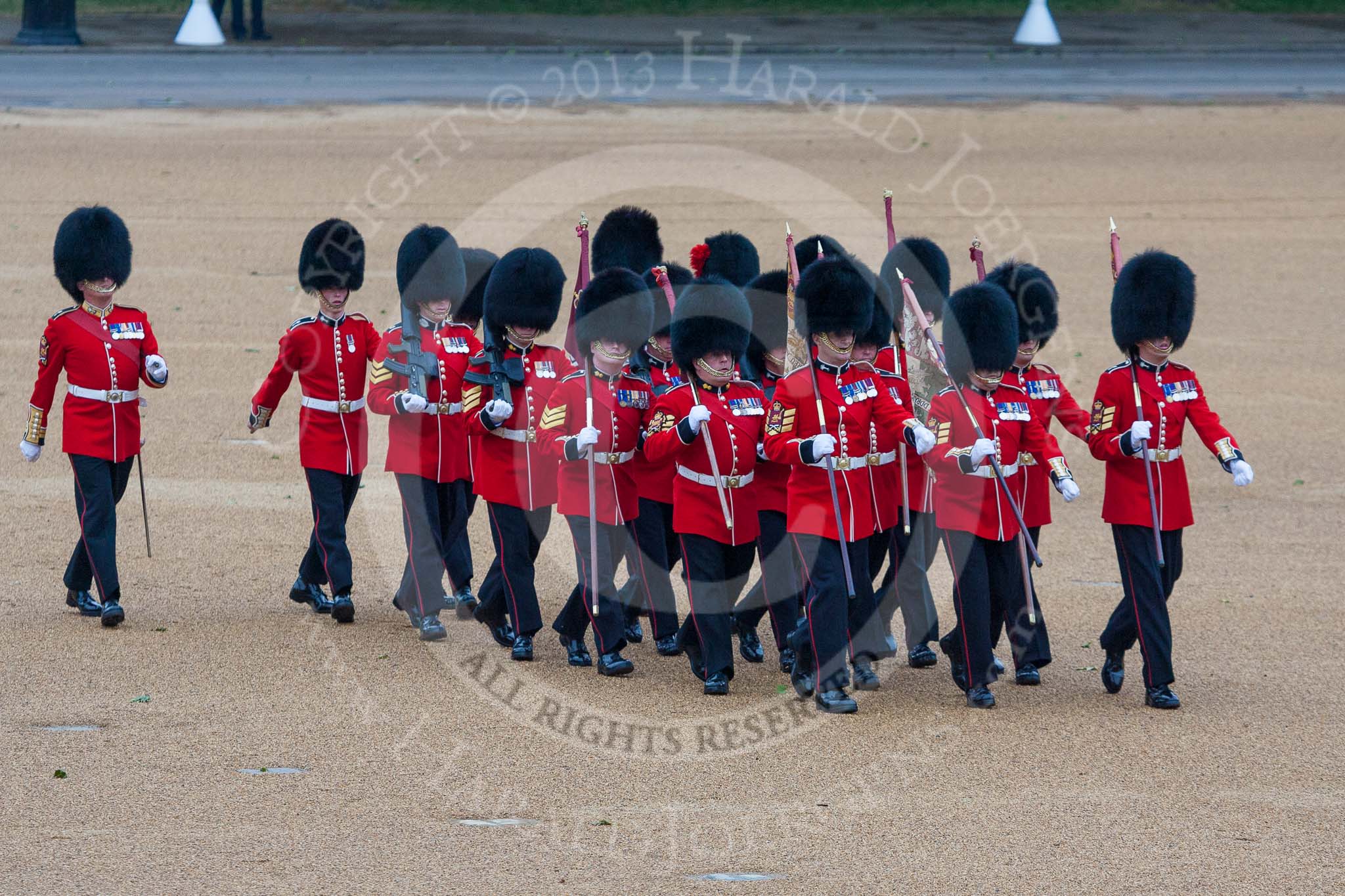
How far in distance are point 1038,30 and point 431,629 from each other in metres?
16.7

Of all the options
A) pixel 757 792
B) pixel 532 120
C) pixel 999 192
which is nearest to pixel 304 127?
pixel 532 120

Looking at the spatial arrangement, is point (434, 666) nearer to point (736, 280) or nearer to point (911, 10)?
point (736, 280)

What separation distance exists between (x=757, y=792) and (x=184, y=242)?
8.43 m

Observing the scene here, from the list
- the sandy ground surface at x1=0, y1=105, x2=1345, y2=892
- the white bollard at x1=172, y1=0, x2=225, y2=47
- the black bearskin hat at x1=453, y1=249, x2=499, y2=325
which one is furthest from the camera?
the white bollard at x1=172, y1=0, x2=225, y2=47

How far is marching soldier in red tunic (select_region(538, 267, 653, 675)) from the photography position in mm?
5559

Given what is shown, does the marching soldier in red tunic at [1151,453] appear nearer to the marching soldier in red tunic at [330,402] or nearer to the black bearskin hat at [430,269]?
the black bearskin hat at [430,269]

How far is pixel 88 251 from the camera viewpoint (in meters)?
5.96

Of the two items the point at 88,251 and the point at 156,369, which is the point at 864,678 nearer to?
the point at 156,369

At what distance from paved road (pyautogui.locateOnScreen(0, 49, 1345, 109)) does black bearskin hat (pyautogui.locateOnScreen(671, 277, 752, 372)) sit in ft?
35.1

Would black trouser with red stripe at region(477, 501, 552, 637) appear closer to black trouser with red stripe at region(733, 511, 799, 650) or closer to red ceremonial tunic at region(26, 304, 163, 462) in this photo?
black trouser with red stripe at region(733, 511, 799, 650)

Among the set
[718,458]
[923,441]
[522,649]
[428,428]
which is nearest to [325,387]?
[428,428]

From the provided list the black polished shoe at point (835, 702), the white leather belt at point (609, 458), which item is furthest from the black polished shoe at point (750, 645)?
the white leather belt at point (609, 458)

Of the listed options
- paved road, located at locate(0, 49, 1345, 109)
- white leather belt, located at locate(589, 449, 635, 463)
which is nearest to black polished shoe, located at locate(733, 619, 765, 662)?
white leather belt, located at locate(589, 449, 635, 463)

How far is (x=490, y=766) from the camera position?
4789 mm
